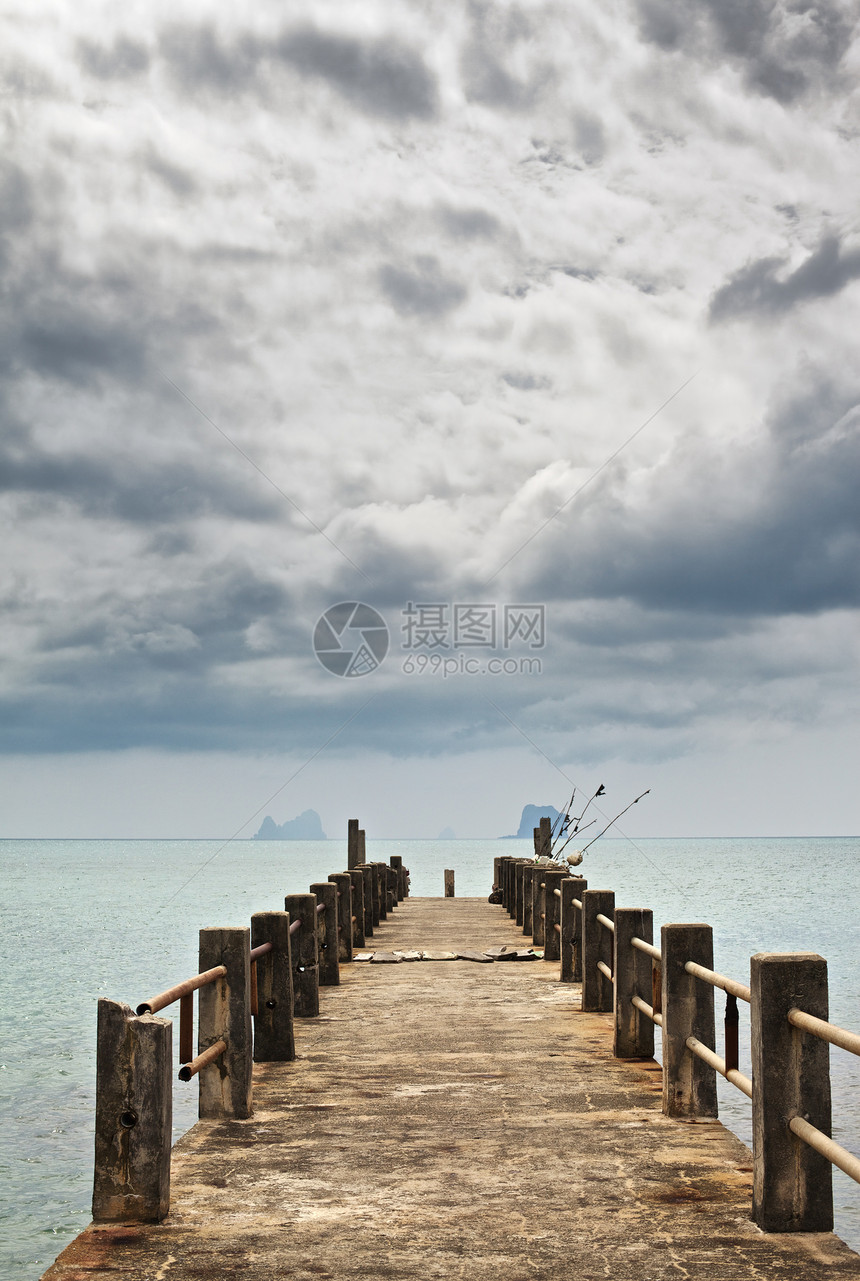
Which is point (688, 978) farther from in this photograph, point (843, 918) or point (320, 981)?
point (843, 918)

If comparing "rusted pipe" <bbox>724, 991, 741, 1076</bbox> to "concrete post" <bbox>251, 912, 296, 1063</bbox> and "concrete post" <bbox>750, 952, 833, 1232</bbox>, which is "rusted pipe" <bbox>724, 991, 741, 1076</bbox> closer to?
"concrete post" <bbox>750, 952, 833, 1232</bbox>

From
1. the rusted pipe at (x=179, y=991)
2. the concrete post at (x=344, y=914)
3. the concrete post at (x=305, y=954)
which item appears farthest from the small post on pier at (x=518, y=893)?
the rusted pipe at (x=179, y=991)

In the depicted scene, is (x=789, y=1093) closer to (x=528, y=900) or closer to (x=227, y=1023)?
(x=227, y=1023)

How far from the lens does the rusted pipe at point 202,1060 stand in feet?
21.1

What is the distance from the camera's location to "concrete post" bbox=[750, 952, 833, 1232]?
5.21m

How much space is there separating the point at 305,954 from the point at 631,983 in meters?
3.31

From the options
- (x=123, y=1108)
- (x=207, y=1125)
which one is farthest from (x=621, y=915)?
(x=123, y=1108)

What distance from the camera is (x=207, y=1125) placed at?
743 centimetres

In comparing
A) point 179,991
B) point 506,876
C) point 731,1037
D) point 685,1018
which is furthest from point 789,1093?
point 506,876

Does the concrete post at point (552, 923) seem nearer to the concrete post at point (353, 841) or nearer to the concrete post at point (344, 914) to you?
the concrete post at point (344, 914)

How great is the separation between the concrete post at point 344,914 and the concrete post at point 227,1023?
29.4 feet

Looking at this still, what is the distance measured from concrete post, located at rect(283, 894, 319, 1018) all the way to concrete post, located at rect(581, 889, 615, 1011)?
272 cm

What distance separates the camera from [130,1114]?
5.41 meters

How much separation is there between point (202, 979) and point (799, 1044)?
342 cm
